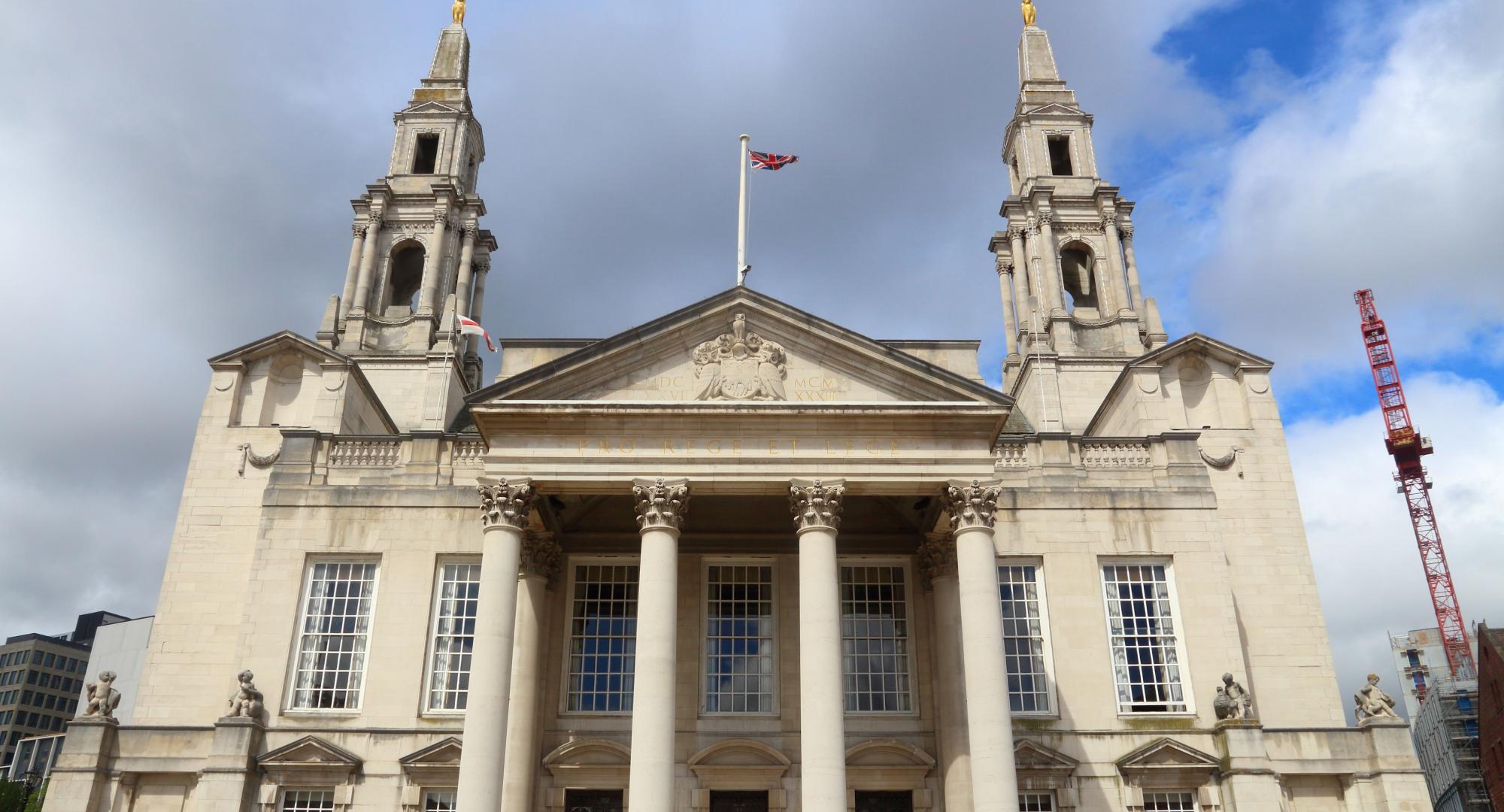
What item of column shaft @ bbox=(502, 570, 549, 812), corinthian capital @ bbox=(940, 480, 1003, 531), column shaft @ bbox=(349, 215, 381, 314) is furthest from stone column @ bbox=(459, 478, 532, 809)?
column shaft @ bbox=(349, 215, 381, 314)

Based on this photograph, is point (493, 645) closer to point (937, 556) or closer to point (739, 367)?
point (739, 367)

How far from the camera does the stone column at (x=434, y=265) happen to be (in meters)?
45.2

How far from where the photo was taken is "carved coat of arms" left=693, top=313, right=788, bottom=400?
23328mm

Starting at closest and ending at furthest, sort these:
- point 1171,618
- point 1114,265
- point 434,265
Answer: point 1171,618 → point 1114,265 → point 434,265

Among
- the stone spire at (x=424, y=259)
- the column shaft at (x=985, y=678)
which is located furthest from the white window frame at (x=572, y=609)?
the stone spire at (x=424, y=259)

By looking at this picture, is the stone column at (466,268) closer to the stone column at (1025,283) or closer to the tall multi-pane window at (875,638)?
the stone column at (1025,283)

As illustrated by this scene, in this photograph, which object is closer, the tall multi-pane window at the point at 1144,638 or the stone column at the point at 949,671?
the stone column at the point at 949,671

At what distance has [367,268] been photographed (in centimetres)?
4550

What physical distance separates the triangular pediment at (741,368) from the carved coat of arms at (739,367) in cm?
2

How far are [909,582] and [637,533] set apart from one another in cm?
666

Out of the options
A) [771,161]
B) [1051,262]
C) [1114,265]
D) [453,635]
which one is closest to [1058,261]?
[1051,262]

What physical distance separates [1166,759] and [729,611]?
10160 millimetres

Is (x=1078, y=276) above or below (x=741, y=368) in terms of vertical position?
above

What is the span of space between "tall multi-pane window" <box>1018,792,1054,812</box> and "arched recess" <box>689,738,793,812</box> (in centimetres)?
510
